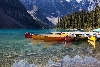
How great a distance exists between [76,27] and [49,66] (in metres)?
153

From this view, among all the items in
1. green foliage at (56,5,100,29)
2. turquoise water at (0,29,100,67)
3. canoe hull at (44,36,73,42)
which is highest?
green foliage at (56,5,100,29)

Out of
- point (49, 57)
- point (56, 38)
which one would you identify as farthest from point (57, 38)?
point (49, 57)

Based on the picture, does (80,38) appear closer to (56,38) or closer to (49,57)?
(56,38)

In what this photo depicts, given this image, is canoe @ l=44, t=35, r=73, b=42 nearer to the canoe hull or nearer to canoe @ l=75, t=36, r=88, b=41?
the canoe hull

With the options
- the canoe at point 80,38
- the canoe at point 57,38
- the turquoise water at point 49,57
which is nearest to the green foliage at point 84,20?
the canoe at point 80,38

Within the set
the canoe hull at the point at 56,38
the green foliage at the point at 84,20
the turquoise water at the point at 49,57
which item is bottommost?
the turquoise water at the point at 49,57

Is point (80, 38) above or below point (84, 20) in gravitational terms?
below

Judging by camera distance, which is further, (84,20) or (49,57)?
(84,20)

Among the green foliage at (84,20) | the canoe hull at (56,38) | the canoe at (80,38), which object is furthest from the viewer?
the green foliage at (84,20)

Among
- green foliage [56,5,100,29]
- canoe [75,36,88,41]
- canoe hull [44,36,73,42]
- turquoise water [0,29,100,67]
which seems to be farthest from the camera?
green foliage [56,5,100,29]

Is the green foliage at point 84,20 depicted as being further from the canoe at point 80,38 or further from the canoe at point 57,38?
the canoe at point 57,38

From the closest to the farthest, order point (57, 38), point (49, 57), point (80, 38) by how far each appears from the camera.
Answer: point (49, 57) → point (57, 38) → point (80, 38)

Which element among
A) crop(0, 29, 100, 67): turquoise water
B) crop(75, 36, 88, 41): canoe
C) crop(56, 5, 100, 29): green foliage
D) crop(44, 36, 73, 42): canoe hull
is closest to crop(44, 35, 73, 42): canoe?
crop(44, 36, 73, 42): canoe hull

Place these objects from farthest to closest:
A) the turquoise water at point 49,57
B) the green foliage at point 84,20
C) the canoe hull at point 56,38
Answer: the green foliage at point 84,20 → the canoe hull at point 56,38 → the turquoise water at point 49,57
